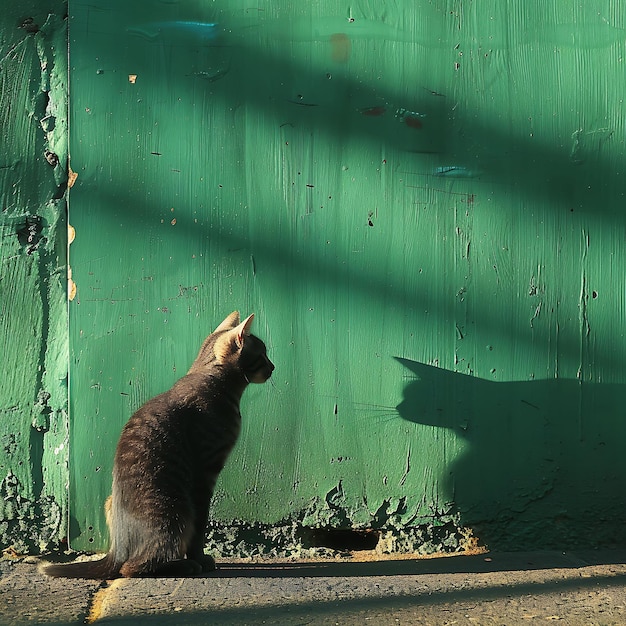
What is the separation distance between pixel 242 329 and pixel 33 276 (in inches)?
35.3

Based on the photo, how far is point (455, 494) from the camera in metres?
3.55

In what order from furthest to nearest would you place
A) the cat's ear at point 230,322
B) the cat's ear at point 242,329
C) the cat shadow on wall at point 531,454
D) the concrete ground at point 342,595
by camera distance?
1. the cat shadow on wall at point 531,454
2. the cat's ear at point 230,322
3. the cat's ear at point 242,329
4. the concrete ground at point 342,595

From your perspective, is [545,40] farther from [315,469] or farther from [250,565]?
[250,565]

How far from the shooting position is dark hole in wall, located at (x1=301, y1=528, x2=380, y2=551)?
12.0 ft

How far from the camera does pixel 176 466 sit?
3166 mm

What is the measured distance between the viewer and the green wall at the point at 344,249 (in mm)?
3438

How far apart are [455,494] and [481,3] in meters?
1.97

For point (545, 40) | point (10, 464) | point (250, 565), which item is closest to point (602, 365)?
point (545, 40)

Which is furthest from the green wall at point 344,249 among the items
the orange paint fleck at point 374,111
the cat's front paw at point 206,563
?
the cat's front paw at point 206,563

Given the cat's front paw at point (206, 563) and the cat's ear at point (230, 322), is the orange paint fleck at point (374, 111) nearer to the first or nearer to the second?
the cat's ear at point (230, 322)

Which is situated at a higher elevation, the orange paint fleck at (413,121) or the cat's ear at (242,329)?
the orange paint fleck at (413,121)

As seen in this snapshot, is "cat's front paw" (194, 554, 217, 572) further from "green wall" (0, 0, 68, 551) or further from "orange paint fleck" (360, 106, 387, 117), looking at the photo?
"orange paint fleck" (360, 106, 387, 117)

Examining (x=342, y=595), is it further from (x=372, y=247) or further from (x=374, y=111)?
(x=374, y=111)

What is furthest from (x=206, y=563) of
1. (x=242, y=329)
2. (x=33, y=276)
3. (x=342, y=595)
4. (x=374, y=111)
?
(x=374, y=111)
